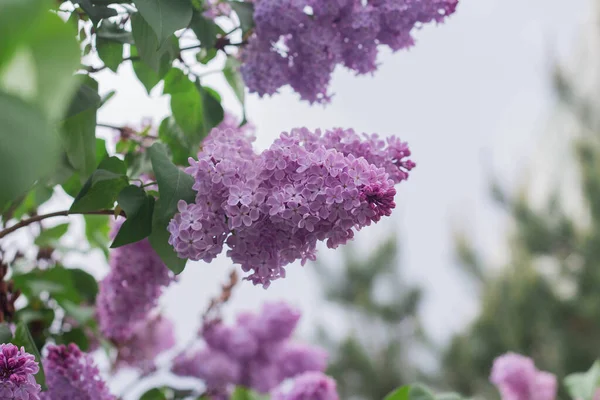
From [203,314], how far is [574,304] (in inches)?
236

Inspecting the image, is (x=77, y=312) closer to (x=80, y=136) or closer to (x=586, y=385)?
(x=80, y=136)

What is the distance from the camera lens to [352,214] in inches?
14.5

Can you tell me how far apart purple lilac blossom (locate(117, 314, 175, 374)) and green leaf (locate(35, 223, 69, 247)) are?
144 millimetres

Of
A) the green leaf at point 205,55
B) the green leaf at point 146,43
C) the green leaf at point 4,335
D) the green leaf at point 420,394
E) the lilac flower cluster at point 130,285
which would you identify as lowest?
the green leaf at point 420,394

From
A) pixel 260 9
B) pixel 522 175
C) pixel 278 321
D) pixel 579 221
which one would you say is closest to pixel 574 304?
pixel 579 221

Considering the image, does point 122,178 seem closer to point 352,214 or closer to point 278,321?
point 352,214

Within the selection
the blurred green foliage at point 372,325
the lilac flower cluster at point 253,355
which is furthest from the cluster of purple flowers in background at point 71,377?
the blurred green foliage at point 372,325

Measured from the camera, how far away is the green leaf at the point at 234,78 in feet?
1.98

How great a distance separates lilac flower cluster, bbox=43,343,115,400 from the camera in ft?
1.62

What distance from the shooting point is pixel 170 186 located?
406 millimetres

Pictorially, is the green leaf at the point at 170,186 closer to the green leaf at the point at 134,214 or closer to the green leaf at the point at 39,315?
the green leaf at the point at 134,214

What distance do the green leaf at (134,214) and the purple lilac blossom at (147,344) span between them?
41 cm

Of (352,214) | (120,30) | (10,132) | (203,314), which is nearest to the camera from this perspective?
(10,132)

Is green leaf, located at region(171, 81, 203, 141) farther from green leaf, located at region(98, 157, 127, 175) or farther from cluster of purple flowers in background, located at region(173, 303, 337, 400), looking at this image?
cluster of purple flowers in background, located at region(173, 303, 337, 400)
